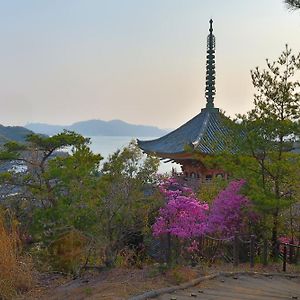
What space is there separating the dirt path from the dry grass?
5.55 ft

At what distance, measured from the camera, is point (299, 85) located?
795 centimetres

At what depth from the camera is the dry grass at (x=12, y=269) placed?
4816mm

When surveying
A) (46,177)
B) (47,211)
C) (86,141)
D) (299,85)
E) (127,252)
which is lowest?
(127,252)

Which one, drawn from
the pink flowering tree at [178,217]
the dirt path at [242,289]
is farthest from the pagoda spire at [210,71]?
the dirt path at [242,289]

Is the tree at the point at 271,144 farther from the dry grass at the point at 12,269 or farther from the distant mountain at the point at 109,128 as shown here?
the distant mountain at the point at 109,128

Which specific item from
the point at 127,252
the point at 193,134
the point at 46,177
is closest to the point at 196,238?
the point at 127,252

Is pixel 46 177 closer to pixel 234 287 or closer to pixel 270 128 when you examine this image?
pixel 270 128

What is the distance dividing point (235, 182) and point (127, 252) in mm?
2247

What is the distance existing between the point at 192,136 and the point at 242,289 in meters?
11.1

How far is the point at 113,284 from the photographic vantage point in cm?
463

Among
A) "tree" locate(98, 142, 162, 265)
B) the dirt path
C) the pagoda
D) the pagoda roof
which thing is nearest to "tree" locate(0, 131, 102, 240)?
"tree" locate(98, 142, 162, 265)

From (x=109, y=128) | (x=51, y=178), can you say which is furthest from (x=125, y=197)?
(x=109, y=128)

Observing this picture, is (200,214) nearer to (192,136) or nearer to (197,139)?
(197,139)

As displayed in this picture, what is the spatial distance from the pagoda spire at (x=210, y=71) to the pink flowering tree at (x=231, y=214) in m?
9.04
